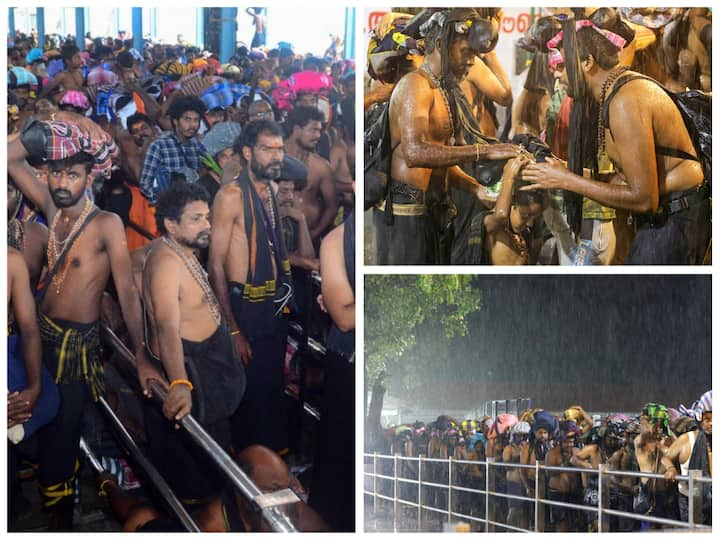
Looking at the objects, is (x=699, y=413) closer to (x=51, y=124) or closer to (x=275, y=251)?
(x=275, y=251)

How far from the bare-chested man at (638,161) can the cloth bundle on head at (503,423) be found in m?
0.69

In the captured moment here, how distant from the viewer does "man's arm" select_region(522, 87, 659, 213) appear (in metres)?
3.95

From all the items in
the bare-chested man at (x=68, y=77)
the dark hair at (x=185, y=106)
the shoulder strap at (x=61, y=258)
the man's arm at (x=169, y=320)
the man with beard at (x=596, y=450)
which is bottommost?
the man with beard at (x=596, y=450)

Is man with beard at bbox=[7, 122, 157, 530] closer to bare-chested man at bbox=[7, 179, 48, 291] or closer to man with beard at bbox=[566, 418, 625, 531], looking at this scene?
bare-chested man at bbox=[7, 179, 48, 291]

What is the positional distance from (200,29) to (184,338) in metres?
1.08

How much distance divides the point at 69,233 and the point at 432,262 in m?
1.27

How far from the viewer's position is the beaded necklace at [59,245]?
3936mm

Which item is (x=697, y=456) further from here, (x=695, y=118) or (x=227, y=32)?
(x=227, y=32)

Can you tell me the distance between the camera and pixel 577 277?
157 inches

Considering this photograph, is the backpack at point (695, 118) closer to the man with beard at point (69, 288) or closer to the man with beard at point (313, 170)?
the man with beard at point (313, 170)

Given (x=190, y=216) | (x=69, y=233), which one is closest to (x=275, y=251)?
(x=190, y=216)

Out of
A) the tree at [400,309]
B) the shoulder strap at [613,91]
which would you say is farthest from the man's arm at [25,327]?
the shoulder strap at [613,91]

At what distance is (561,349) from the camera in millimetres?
4000

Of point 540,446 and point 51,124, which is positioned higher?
point 51,124
